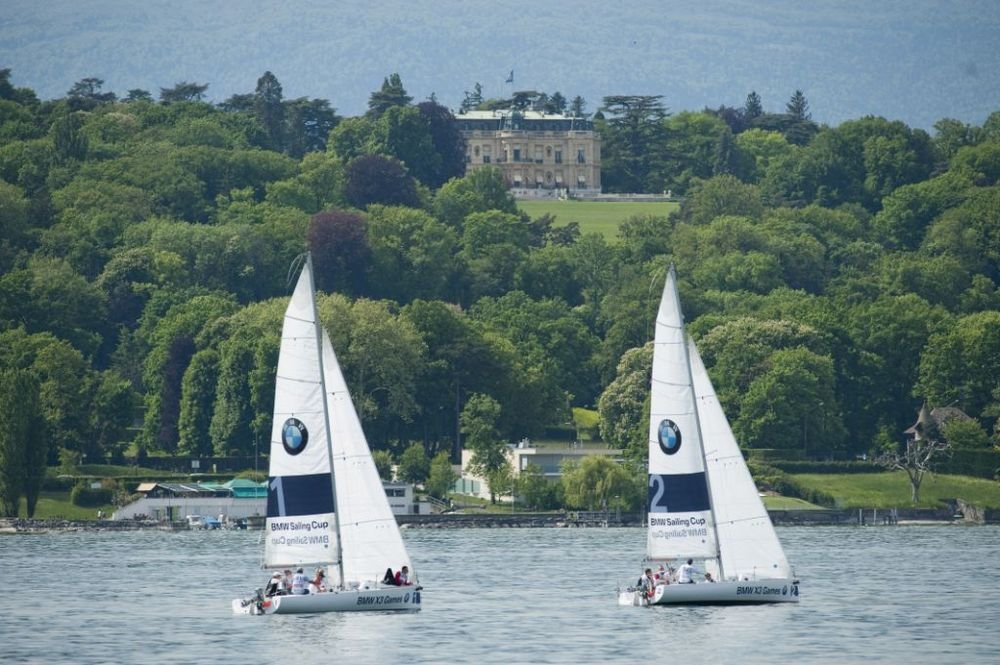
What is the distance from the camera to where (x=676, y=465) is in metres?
80.9

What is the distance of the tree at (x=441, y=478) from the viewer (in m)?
159

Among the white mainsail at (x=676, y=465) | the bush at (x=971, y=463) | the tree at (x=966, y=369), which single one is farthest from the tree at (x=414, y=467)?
the white mainsail at (x=676, y=465)

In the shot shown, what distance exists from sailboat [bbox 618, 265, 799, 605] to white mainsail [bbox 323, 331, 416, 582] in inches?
311

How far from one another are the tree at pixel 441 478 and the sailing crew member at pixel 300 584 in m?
A: 78.7

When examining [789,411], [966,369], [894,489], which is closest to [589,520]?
[789,411]

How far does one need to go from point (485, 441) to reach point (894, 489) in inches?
928

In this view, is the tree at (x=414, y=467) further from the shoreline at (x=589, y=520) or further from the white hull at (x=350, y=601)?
the white hull at (x=350, y=601)

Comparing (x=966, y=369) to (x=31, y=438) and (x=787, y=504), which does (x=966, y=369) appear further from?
(x=31, y=438)

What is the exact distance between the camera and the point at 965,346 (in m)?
172

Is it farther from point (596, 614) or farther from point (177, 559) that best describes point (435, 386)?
point (596, 614)

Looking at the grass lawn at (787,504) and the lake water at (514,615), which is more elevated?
the grass lawn at (787,504)

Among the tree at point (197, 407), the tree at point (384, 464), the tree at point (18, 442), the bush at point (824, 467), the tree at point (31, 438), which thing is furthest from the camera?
the tree at point (197, 407)

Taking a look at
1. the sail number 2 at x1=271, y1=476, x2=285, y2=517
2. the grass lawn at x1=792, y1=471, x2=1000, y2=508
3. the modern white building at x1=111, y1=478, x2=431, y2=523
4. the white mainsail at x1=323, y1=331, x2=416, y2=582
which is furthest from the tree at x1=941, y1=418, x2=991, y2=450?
the sail number 2 at x1=271, y1=476, x2=285, y2=517

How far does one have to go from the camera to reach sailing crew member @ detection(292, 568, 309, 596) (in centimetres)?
7938
